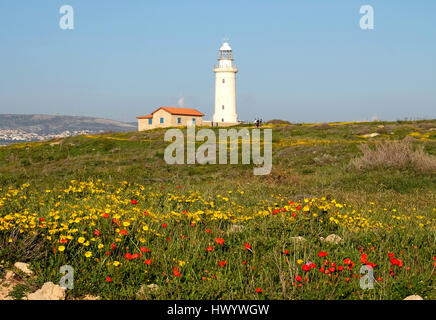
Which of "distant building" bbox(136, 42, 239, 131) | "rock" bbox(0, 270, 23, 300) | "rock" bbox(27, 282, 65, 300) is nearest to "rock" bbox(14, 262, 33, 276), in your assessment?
"rock" bbox(0, 270, 23, 300)

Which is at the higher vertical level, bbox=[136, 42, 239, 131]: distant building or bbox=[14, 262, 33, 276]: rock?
bbox=[136, 42, 239, 131]: distant building

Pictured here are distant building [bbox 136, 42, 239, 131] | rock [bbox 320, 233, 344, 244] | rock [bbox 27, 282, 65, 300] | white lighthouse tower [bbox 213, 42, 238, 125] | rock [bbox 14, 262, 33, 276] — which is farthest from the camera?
white lighthouse tower [bbox 213, 42, 238, 125]

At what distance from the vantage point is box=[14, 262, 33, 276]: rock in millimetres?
5184

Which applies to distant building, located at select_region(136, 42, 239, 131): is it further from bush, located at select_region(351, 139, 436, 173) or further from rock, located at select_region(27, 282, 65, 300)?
rock, located at select_region(27, 282, 65, 300)

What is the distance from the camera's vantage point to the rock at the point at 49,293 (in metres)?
4.62

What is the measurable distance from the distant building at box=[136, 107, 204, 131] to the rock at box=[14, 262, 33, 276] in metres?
59.6

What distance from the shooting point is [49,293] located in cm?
465

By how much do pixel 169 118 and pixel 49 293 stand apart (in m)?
60.8

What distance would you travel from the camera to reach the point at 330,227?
7.18 meters

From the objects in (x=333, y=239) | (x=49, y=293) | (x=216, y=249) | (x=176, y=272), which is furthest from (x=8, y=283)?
(x=333, y=239)

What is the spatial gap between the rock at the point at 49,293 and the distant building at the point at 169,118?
60.2m
